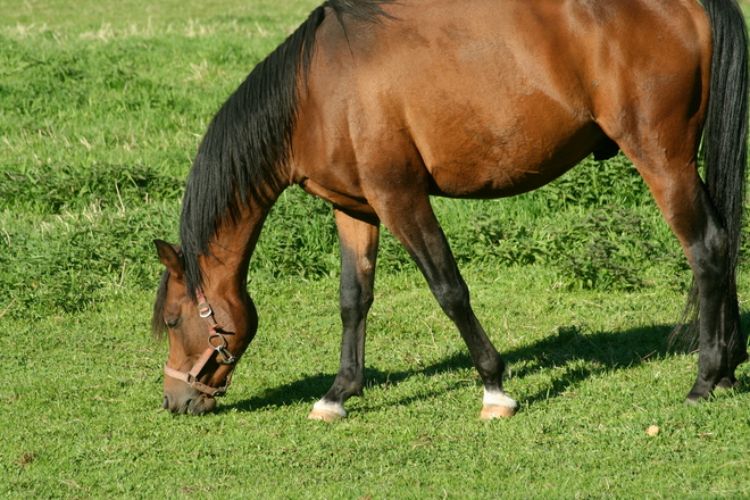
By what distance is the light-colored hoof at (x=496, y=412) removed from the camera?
5.91 meters

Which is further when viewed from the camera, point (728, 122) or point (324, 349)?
point (324, 349)

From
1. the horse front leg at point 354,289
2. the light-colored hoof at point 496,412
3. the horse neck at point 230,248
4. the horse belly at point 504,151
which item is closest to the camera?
the horse belly at point 504,151

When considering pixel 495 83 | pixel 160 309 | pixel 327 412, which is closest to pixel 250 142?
pixel 160 309

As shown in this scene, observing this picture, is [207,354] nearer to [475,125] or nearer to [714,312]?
[475,125]

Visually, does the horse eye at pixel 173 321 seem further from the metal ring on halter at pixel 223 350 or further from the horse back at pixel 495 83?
the horse back at pixel 495 83

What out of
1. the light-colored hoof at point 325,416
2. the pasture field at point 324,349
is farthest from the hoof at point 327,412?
the pasture field at point 324,349

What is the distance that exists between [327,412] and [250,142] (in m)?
1.44

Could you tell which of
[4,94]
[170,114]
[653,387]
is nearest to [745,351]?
[653,387]

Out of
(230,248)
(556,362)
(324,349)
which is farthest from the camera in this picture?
(324,349)

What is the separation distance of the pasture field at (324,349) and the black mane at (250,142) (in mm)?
1054

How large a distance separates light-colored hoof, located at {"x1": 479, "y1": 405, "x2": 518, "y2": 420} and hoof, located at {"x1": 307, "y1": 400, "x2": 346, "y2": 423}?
0.76 m

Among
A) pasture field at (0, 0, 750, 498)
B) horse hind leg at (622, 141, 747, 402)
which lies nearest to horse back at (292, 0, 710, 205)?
horse hind leg at (622, 141, 747, 402)

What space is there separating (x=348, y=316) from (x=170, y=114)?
6.43m

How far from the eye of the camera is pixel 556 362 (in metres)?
6.91
